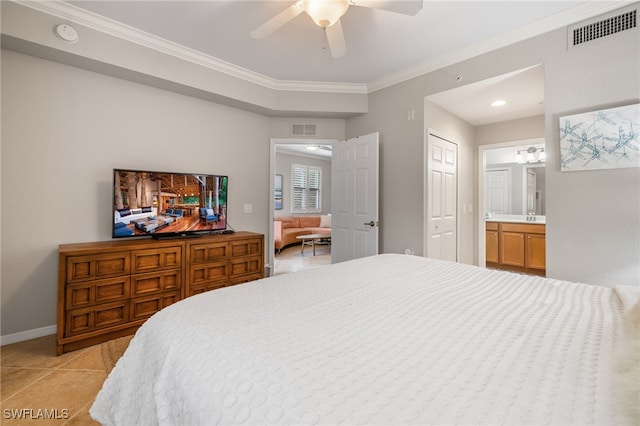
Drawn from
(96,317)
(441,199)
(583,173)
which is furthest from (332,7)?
(96,317)

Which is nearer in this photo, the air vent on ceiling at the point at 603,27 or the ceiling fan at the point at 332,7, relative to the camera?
the ceiling fan at the point at 332,7

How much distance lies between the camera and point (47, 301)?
8.11 feet

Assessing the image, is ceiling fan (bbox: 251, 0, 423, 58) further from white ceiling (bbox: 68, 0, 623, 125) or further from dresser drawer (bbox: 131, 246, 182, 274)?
dresser drawer (bbox: 131, 246, 182, 274)

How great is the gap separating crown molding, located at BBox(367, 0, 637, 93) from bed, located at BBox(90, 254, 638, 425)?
2.25 m

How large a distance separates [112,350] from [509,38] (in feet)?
14.2

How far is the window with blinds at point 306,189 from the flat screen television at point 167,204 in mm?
4679

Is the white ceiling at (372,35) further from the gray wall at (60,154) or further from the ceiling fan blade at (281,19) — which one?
the gray wall at (60,154)

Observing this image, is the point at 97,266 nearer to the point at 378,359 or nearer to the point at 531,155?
the point at 378,359

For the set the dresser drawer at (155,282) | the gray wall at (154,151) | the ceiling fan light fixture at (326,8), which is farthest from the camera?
the dresser drawer at (155,282)

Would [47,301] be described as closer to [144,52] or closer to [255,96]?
[144,52]

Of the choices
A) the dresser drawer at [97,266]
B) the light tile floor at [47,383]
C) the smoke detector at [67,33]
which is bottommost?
the light tile floor at [47,383]

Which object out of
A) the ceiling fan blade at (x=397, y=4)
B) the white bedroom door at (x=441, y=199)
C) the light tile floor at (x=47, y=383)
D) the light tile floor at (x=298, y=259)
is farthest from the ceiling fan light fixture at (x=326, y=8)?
the light tile floor at (x=298, y=259)

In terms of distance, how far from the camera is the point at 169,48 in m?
2.80

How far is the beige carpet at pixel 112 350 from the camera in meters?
2.04
